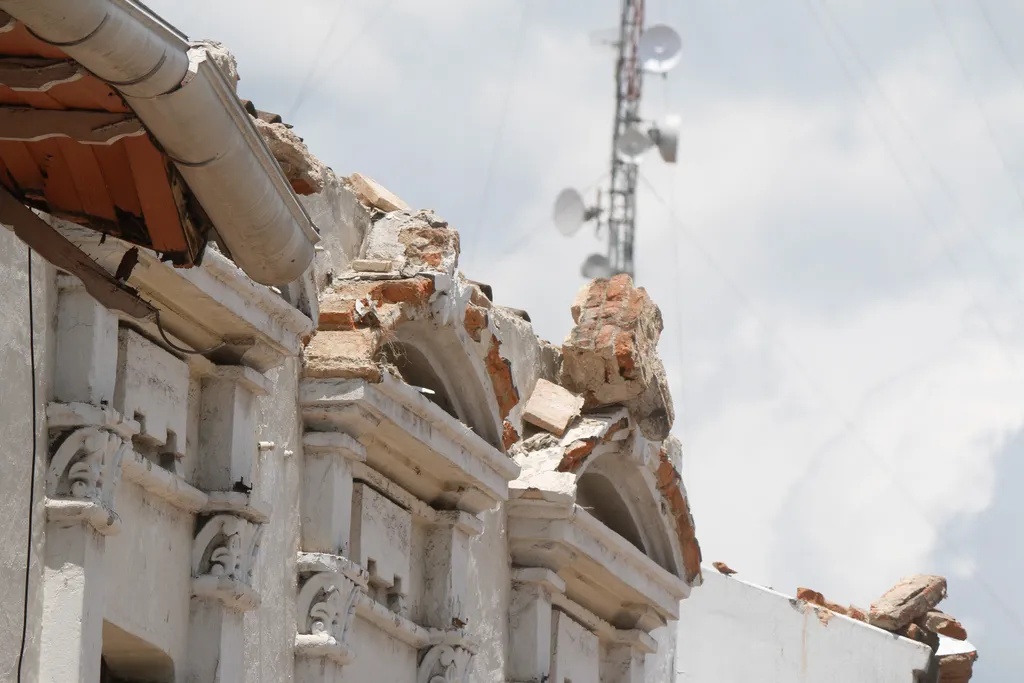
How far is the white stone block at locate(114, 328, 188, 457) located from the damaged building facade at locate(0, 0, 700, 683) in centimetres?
1

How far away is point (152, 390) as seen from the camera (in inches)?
332

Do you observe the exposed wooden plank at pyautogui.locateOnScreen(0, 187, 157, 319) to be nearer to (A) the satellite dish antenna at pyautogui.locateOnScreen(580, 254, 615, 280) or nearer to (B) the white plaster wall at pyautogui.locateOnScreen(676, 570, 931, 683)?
(B) the white plaster wall at pyautogui.locateOnScreen(676, 570, 931, 683)

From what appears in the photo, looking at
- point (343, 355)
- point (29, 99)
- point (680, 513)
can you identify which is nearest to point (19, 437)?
point (29, 99)

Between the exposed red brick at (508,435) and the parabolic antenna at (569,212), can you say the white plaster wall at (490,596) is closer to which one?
the exposed red brick at (508,435)

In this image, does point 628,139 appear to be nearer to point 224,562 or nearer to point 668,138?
point 668,138

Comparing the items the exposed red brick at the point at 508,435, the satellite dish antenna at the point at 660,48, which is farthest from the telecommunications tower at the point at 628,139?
the exposed red brick at the point at 508,435

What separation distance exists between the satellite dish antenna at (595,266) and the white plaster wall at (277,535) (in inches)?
466

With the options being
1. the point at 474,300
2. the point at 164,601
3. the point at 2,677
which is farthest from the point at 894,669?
the point at 2,677

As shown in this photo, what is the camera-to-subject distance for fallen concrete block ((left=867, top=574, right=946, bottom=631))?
771 inches

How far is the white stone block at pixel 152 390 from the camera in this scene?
27.0 ft

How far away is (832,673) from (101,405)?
483 inches

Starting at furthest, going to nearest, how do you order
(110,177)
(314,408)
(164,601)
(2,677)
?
(314,408)
(164,601)
(2,677)
(110,177)

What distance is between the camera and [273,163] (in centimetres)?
683

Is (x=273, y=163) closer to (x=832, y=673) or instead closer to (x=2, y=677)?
(x=2, y=677)
